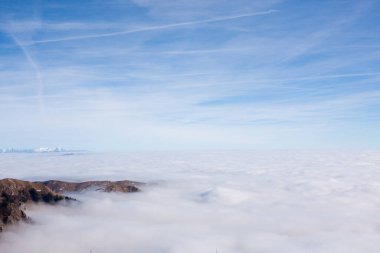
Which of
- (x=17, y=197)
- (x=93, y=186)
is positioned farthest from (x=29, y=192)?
(x=93, y=186)

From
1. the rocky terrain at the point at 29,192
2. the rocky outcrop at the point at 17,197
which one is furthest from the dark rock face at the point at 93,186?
the rocky outcrop at the point at 17,197

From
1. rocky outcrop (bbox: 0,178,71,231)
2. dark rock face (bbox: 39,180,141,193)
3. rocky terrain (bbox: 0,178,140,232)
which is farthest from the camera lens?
dark rock face (bbox: 39,180,141,193)

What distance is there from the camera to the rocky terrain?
99.1 m

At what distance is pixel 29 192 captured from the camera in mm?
124688

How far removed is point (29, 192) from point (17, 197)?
4.73m

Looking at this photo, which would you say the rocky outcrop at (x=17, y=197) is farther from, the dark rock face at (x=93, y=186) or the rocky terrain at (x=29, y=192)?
the dark rock face at (x=93, y=186)

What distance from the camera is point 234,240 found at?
115 meters

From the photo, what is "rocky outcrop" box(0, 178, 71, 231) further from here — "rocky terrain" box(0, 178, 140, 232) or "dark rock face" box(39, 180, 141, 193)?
"dark rock face" box(39, 180, 141, 193)

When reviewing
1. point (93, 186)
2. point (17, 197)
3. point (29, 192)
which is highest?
point (29, 192)

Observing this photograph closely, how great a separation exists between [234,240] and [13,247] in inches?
2302

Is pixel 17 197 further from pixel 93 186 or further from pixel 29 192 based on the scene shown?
pixel 93 186

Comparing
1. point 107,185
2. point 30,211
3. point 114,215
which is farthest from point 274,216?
point 30,211

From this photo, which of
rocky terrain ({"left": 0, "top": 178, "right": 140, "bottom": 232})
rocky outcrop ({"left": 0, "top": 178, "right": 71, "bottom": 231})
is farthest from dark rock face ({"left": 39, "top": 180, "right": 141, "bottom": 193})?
rocky outcrop ({"left": 0, "top": 178, "right": 71, "bottom": 231})

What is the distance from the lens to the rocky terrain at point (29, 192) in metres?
99.1
